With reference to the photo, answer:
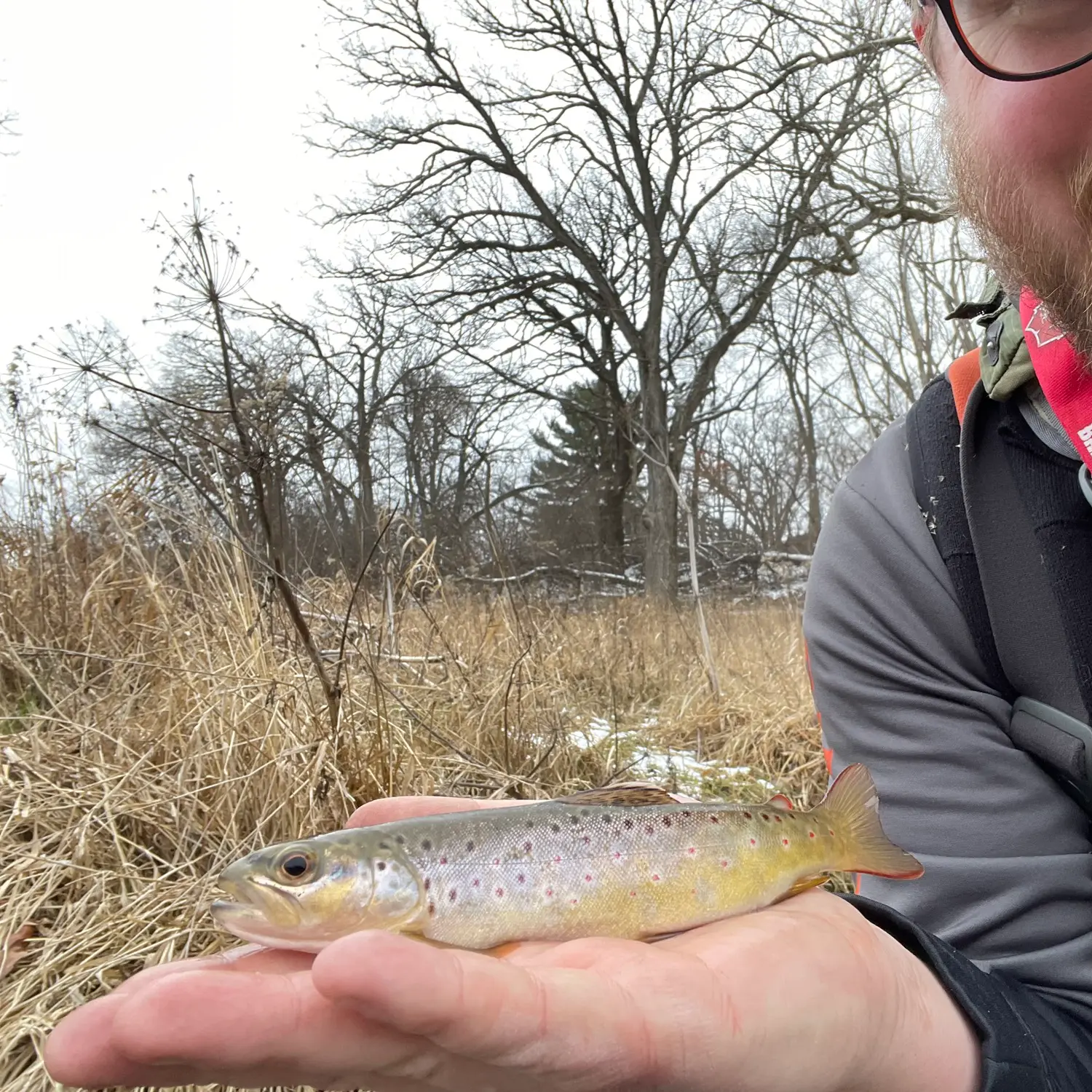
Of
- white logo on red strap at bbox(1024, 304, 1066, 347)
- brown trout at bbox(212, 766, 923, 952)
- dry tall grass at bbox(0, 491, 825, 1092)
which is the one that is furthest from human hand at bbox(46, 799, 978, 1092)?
dry tall grass at bbox(0, 491, 825, 1092)

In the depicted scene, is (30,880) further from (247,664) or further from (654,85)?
(654,85)

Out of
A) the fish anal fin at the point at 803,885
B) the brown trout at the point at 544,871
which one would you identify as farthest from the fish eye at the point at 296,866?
the fish anal fin at the point at 803,885

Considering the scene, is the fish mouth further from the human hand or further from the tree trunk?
the tree trunk

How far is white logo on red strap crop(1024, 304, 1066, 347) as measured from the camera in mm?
1443

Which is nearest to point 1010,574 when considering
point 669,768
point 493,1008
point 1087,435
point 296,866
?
point 1087,435

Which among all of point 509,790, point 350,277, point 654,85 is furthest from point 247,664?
point 654,85

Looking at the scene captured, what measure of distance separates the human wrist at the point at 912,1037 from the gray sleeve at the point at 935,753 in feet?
1.07

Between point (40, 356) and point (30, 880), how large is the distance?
200 cm

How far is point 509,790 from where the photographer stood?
3348 millimetres

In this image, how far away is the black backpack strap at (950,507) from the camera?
1.52 metres

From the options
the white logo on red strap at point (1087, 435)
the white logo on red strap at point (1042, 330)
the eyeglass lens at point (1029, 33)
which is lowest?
the white logo on red strap at point (1087, 435)

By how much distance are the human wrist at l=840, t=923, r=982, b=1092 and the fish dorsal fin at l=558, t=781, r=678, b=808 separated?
→ 1.26 ft

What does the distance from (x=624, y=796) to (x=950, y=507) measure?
88cm

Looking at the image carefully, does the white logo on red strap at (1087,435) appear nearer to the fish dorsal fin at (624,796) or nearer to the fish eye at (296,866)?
the fish dorsal fin at (624,796)
